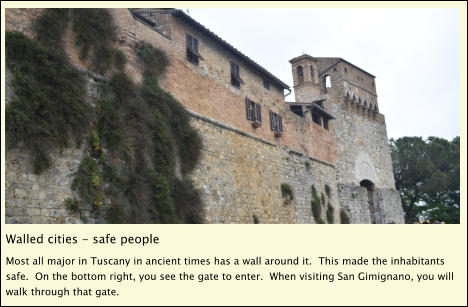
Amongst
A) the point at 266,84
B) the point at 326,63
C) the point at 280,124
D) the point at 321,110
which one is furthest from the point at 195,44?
the point at 326,63

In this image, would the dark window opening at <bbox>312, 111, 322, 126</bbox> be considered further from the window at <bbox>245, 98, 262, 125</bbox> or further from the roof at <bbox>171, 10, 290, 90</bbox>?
the window at <bbox>245, 98, 262, 125</bbox>

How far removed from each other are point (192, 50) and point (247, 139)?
446cm

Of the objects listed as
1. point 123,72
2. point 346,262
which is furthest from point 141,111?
point 346,262

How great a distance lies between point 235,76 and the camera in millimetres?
17453

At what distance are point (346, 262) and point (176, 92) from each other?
10.2 m

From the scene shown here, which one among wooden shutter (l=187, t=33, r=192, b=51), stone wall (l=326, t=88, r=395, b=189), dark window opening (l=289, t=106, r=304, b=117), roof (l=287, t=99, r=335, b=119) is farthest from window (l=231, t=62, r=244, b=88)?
stone wall (l=326, t=88, r=395, b=189)

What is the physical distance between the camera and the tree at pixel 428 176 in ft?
119

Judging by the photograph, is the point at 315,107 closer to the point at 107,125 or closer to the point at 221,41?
the point at 221,41

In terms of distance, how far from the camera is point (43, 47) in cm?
954

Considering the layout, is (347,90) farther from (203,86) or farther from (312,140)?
(203,86)

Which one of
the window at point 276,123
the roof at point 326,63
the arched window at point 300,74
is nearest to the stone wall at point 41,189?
the window at point 276,123

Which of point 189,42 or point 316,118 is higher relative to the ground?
point 189,42

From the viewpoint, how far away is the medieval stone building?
9.38 m

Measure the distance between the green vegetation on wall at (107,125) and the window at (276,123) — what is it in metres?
6.97
